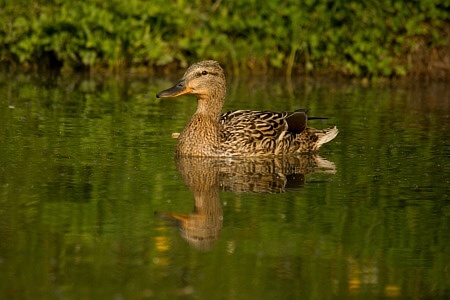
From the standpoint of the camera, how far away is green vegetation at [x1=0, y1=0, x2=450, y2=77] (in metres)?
21.0

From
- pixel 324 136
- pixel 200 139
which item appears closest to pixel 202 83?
pixel 200 139

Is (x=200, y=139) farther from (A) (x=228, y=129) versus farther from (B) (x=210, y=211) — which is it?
(B) (x=210, y=211)

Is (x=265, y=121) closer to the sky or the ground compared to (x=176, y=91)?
closer to the ground

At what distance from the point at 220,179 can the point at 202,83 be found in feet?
7.09

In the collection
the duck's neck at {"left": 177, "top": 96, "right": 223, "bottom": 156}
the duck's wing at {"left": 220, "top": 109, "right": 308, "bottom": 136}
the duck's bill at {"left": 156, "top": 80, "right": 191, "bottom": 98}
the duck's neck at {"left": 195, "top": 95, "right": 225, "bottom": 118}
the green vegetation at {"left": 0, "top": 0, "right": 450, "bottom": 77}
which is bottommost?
the duck's neck at {"left": 177, "top": 96, "right": 223, "bottom": 156}

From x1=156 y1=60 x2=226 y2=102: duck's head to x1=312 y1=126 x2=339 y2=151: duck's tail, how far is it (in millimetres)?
1248

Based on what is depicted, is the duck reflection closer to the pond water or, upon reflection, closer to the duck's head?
the pond water

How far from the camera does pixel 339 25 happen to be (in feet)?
70.0

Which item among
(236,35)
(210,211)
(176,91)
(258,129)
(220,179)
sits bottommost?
(210,211)

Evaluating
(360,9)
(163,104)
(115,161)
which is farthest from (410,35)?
(115,161)

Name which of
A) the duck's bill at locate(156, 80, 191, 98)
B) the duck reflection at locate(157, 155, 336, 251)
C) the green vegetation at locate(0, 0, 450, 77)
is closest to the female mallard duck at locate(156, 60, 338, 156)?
the duck's bill at locate(156, 80, 191, 98)

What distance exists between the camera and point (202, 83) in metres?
13.9

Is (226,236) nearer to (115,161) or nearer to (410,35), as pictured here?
(115,161)

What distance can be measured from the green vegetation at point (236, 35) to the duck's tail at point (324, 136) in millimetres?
6768
